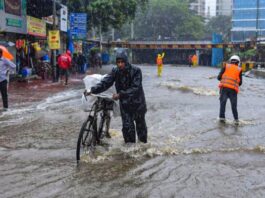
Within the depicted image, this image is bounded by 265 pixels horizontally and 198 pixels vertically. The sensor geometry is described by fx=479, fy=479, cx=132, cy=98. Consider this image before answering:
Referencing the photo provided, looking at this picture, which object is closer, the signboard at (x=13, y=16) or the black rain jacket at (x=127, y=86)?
the black rain jacket at (x=127, y=86)

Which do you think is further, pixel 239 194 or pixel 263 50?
pixel 263 50

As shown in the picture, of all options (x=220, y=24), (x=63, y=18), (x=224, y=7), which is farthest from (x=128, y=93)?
(x=224, y=7)

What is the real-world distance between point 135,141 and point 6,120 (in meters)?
4.29

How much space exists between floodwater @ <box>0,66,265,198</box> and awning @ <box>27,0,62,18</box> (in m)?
14.3

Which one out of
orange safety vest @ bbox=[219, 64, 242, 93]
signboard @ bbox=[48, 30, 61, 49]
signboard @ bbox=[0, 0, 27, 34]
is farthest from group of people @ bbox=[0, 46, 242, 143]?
signboard @ bbox=[48, 30, 61, 49]

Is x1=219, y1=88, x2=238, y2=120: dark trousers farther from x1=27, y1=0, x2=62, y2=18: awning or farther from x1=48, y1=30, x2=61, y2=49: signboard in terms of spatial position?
x1=27, y1=0, x2=62, y2=18: awning

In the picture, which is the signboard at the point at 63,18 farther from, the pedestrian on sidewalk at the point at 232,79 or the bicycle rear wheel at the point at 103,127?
the bicycle rear wheel at the point at 103,127

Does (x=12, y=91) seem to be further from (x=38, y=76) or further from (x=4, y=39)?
(x=38, y=76)

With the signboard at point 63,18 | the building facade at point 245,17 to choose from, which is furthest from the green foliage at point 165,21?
the signboard at point 63,18

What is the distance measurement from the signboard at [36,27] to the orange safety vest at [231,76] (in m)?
15.7

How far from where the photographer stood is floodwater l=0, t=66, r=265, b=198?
5.55 metres

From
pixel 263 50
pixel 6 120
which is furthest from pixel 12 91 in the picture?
pixel 263 50

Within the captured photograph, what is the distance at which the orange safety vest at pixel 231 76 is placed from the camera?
10430 millimetres

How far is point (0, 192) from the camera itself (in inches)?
209
